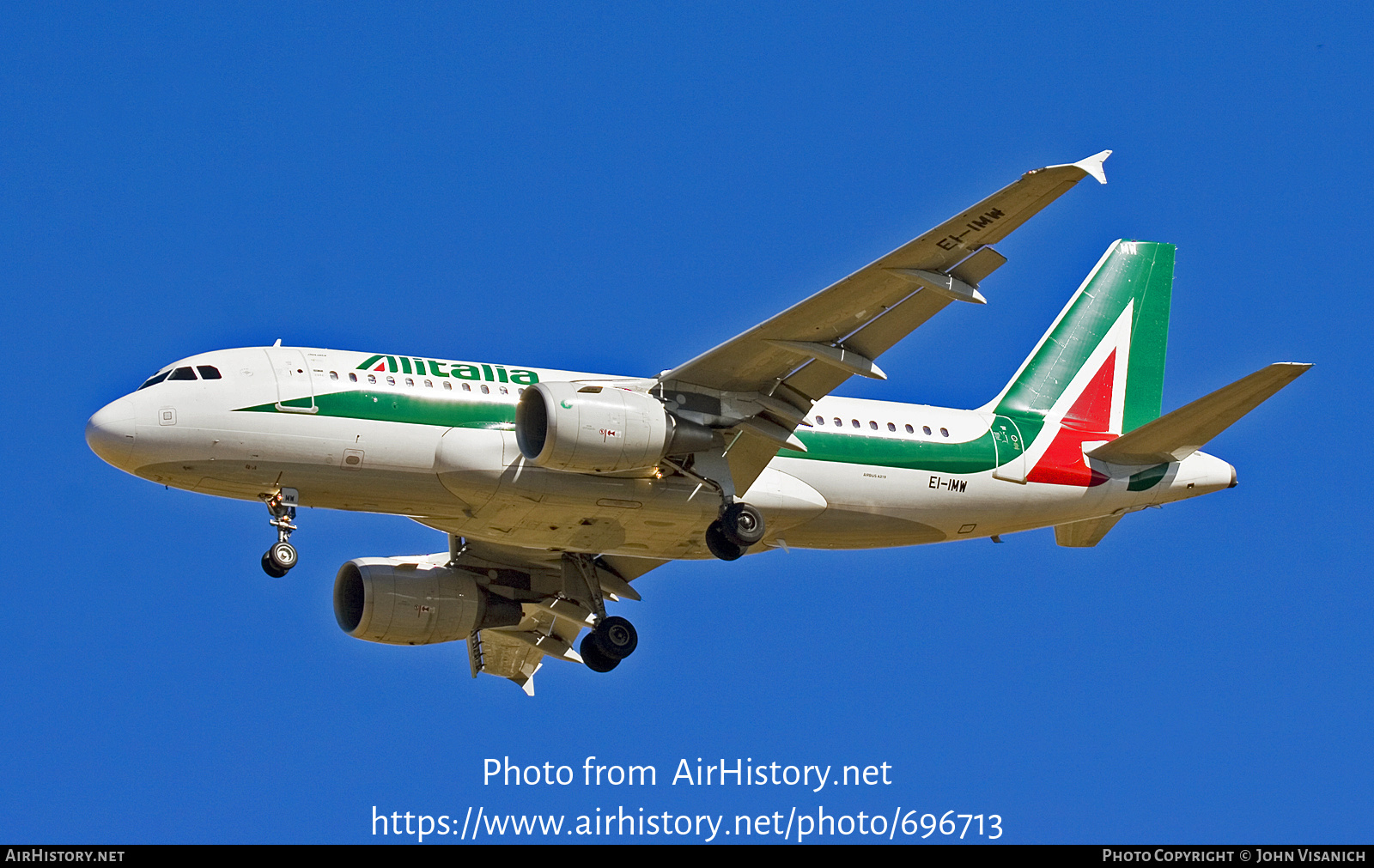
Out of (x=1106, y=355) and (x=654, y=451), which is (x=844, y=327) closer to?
(x=654, y=451)

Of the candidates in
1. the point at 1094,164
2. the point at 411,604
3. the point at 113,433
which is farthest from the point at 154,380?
the point at 1094,164

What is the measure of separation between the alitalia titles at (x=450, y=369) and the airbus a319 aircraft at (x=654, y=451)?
0.04 meters

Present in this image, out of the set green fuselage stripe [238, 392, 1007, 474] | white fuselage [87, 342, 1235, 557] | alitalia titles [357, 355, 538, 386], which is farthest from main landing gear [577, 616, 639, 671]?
alitalia titles [357, 355, 538, 386]

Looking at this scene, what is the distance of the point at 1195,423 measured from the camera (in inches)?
1388

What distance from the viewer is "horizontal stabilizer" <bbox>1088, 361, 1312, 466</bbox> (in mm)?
32625

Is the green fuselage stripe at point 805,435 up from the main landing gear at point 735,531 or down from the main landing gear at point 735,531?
up

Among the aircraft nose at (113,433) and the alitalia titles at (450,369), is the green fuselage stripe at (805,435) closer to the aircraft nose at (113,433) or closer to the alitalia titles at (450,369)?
the alitalia titles at (450,369)

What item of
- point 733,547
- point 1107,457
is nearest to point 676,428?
point 733,547

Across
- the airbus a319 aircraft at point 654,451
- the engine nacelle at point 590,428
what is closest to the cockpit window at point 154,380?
the airbus a319 aircraft at point 654,451

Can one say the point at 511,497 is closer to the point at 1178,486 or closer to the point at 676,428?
the point at 676,428

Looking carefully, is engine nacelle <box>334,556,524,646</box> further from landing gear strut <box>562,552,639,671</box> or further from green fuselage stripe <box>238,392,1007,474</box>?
green fuselage stripe <box>238,392,1007,474</box>

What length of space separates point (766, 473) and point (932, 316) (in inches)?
193

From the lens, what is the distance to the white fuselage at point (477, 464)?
1216 inches

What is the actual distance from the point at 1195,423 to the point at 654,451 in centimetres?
1102
